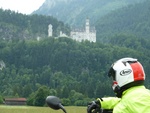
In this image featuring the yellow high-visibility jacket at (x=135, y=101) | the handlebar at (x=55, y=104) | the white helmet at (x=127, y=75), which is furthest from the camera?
the handlebar at (x=55, y=104)

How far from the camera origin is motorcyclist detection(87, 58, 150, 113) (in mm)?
4660

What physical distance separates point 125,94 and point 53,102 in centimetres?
86

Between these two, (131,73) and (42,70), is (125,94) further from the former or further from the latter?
(42,70)

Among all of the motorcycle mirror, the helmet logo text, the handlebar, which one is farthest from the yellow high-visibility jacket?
the motorcycle mirror

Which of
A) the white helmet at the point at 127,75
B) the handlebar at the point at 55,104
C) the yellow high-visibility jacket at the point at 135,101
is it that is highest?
the white helmet at the point at 127,75

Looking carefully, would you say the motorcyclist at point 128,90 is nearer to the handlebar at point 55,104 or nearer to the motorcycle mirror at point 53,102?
the handlebar at point 55,104

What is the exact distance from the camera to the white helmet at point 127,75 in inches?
199

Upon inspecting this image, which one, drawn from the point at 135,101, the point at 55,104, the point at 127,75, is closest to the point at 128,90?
the point at 127,75

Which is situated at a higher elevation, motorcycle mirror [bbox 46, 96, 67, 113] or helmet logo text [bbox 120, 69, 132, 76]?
helmet logo text [bbox 120, 69, 132, 76]

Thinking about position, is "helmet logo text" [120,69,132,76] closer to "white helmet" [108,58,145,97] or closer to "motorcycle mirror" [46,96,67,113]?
"white helmet" [108,58,145,97]

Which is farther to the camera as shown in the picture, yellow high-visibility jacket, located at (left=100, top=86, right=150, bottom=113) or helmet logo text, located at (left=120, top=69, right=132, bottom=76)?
helmet logo text, located at (left=120, top=69, right=132, bottom=76)

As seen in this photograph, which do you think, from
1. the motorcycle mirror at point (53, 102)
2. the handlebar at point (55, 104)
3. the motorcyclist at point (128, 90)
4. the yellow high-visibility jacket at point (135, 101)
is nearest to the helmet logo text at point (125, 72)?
the motorcyclist at point (128, 90)

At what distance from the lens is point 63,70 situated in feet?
644

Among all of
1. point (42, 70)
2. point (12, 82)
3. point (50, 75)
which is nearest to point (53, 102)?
point (12, 82)
